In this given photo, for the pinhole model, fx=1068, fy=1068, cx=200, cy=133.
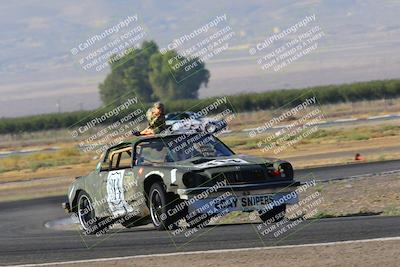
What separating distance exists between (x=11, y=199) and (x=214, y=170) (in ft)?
52.1

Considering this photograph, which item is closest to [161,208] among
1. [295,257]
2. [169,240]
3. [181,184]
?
[181,184]

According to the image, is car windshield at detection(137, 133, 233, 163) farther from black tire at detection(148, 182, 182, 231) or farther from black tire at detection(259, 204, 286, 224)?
black tire at detection(259, 204, 286, 224)

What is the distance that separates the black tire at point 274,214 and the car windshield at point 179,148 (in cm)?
114

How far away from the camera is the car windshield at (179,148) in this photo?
51.4 feet

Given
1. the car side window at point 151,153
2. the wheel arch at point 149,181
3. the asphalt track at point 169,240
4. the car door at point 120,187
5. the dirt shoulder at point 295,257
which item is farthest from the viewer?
the car side window at point 151,153

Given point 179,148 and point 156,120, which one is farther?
point 156,120

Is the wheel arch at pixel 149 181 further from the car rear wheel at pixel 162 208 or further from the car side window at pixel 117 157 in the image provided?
the car side window at pixel 117 157

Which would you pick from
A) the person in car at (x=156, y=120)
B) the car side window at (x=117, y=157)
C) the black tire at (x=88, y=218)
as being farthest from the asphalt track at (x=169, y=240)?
the person in car at (x=156, y=120)

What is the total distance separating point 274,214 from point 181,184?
159 centimetres

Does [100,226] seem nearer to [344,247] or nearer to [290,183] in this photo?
[290,183]

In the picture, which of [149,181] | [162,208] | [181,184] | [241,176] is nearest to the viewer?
[181,184]

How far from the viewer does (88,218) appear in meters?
17.0

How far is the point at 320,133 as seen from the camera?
51.8 meters

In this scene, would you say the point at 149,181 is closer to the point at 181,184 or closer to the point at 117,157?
the point at 181,184
